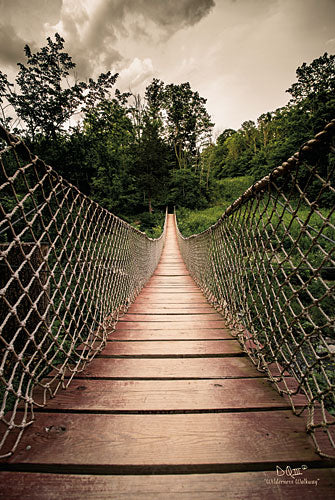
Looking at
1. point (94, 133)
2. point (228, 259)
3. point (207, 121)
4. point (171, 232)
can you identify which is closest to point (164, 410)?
point (228, 259)

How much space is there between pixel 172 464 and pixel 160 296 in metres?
1.91

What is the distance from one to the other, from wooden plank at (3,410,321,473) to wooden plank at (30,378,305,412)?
4 cm

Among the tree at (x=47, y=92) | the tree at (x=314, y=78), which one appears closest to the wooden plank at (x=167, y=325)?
the tree at (x=47, y=92)

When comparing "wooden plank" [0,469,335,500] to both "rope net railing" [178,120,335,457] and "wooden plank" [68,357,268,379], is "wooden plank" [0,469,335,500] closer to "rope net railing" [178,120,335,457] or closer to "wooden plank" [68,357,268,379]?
"rope net railing" [178,120,335,457]

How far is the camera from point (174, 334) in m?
1.41

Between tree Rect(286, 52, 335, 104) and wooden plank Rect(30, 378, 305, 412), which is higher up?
tree Rect(286, 52, 335, 104)

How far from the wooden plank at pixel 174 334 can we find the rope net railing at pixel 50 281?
10 cm

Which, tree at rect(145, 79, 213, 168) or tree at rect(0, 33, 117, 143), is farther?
tree at rect(145, 79, 213, 168)

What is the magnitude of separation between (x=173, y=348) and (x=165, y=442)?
0.56 meters

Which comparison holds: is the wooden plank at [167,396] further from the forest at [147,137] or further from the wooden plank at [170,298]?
the forest at [147,137]

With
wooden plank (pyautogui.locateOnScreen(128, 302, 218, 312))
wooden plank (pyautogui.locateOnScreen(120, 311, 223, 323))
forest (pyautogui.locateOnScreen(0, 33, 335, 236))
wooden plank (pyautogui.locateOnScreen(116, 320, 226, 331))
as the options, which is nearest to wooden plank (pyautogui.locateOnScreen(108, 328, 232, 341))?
wooden plank (pyautogui.locateOnScreen(116, 320, 226, 331))

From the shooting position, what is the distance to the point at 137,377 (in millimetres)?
964

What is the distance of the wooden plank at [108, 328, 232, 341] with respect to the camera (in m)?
1.35

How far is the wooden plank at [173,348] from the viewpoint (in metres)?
1.15
